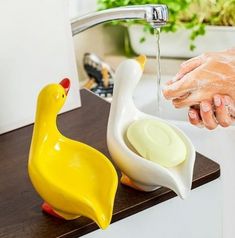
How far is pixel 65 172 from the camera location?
651 millimetres

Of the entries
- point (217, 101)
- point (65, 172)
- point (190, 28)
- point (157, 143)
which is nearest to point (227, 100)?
point (217, 101)

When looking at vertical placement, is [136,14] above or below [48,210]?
above

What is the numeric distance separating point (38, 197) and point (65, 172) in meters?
0.10

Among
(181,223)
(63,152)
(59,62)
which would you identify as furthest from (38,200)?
(59,62)

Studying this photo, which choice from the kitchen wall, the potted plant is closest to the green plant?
the potted plant

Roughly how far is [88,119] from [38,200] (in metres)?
0.25

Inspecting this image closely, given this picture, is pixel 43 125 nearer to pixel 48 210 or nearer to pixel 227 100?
pixel 48 210

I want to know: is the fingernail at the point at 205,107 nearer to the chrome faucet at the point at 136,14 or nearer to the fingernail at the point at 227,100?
the fingernail at the point at 227,100

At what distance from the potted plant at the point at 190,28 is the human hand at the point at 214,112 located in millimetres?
461

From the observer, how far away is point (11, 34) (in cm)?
88

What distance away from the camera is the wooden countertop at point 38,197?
669 millimetres

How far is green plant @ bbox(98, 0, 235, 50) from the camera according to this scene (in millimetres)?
1245

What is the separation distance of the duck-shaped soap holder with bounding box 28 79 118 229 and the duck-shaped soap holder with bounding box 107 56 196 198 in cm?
4

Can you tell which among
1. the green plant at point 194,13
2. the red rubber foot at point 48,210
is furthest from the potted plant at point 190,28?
the red rubber foot at point 48,210
